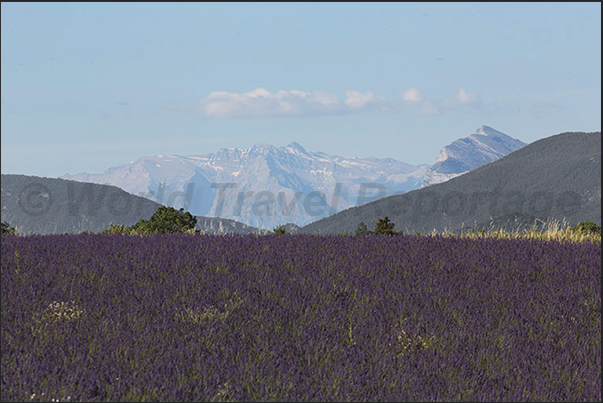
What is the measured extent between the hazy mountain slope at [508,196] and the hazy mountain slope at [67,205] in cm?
2579

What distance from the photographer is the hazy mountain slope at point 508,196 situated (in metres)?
74.7

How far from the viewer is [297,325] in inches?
179

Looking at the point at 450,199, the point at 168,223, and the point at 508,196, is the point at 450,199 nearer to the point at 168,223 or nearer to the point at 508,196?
the point at 508,196

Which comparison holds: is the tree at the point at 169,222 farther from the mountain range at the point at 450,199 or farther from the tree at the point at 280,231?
the mountain range at the point at 450,199

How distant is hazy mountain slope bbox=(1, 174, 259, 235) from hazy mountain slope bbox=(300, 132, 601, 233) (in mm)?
25789

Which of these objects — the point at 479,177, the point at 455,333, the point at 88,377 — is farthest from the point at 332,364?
the point at 479,177

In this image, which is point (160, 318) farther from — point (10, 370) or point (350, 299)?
point (350, 299)

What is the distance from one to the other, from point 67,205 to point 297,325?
9677cm

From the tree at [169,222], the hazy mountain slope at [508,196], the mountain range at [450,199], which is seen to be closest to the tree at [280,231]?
the tree at [169,222]

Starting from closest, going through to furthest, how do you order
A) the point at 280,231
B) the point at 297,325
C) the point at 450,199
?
the point at 297,325 → the point at 280,231 → the point at 450,199

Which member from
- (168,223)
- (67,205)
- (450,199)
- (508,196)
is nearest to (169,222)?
(168,223)

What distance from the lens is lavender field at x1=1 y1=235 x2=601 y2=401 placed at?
3566 mm

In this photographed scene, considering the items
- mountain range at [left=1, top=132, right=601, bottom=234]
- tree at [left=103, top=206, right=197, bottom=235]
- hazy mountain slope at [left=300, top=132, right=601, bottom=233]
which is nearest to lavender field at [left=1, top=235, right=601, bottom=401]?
tree at [left=103, top=206, right=197, bottom=235]

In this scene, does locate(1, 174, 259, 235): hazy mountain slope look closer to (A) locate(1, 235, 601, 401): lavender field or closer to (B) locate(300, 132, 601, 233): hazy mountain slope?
(B) locate(300, 132, 601, 233): hazy mountain slope
